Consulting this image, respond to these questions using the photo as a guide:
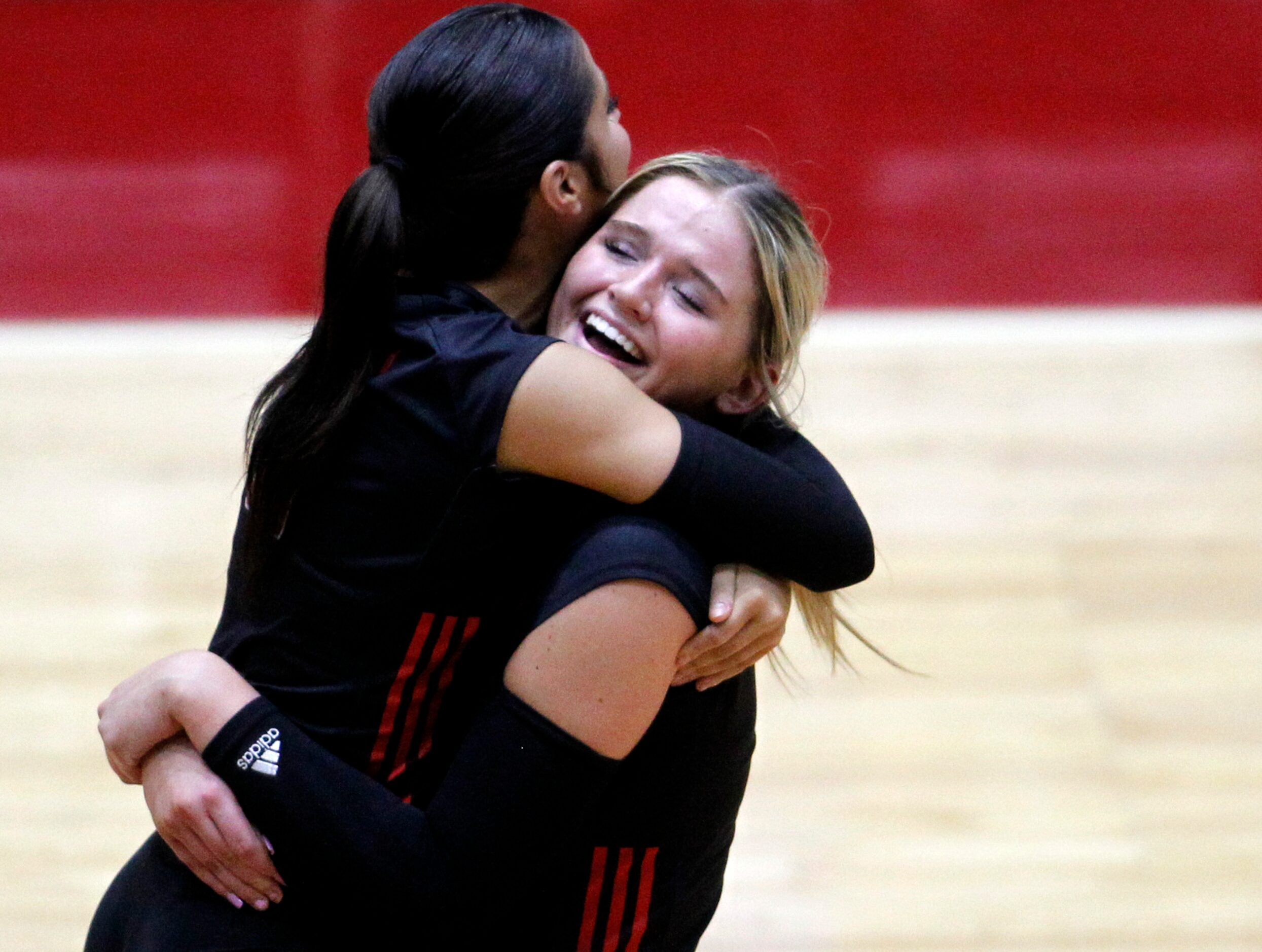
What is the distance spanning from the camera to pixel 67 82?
411 centimetres

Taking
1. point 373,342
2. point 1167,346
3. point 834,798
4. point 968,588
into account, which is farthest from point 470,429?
point 1167,346

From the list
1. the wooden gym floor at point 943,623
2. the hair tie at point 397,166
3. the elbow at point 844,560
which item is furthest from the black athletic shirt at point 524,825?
the wooden gym floor at point 943,623

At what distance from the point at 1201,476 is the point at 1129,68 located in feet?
5.27

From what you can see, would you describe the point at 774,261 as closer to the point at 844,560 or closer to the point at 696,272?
the point at 696,272

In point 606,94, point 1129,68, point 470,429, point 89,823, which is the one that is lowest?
point 89,823

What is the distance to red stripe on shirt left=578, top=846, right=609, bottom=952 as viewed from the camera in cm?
125

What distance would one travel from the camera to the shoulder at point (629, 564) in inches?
45.1

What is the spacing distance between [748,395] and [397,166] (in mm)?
386

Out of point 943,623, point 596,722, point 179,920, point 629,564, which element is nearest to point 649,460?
point 629,564

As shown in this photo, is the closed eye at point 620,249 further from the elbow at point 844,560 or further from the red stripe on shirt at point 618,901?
the red stripe on shirt at point 618,901

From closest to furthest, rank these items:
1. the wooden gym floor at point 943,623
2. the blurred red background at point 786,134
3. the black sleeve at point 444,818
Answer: the black sleeve at point 444,818
the wooden gym floor at point 943,623
the blurred red background at point 786,134

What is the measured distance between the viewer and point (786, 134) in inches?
153

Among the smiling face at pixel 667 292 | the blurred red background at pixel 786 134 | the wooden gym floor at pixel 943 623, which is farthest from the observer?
the blurred red background at pixel 786 134

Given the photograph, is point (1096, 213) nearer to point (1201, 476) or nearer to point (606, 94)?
point (1201, 476)
